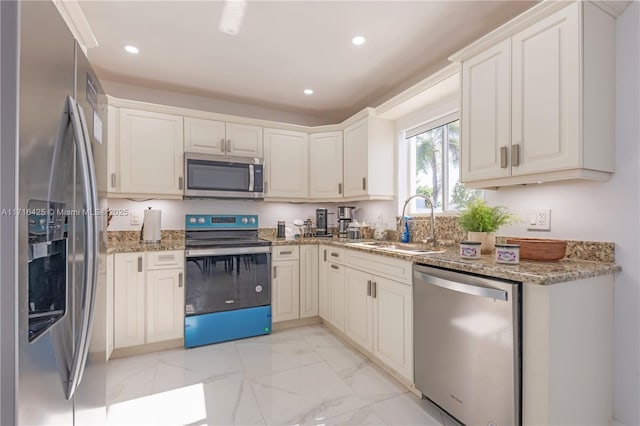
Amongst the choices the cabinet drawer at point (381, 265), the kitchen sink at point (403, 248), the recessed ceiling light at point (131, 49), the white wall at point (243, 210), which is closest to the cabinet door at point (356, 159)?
the white wall at point (243, 210)

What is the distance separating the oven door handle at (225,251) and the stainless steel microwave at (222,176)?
24.2 inches

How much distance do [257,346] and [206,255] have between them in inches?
37.1

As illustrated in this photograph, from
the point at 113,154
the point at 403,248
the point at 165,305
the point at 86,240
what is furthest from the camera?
the point at 113,154

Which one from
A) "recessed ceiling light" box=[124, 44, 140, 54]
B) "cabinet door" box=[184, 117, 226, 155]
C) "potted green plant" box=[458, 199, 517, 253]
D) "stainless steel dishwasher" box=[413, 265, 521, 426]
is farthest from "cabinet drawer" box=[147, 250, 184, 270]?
"potted green plant" box=[458, 199, 517, 253]

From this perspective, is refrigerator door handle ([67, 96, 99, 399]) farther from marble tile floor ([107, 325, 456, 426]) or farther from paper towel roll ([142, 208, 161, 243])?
paper towel roll ([142, 208, 161, 243])

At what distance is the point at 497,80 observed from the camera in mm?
1744

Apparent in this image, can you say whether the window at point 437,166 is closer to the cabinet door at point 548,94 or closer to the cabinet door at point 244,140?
the cabinet door at point 548,94

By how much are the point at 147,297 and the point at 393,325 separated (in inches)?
80.5

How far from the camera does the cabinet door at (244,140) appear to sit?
10.3ft

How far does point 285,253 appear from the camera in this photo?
3.03m

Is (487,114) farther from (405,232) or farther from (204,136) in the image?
(204,136)

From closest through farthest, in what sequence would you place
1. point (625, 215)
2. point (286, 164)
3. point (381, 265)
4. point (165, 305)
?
point (625, 215)
point (381, 265)
point (165, 305)
point (286, 164)

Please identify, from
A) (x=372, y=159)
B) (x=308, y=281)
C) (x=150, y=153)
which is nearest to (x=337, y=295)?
(x=308, y=281)

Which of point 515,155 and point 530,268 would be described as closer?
point 530,268
